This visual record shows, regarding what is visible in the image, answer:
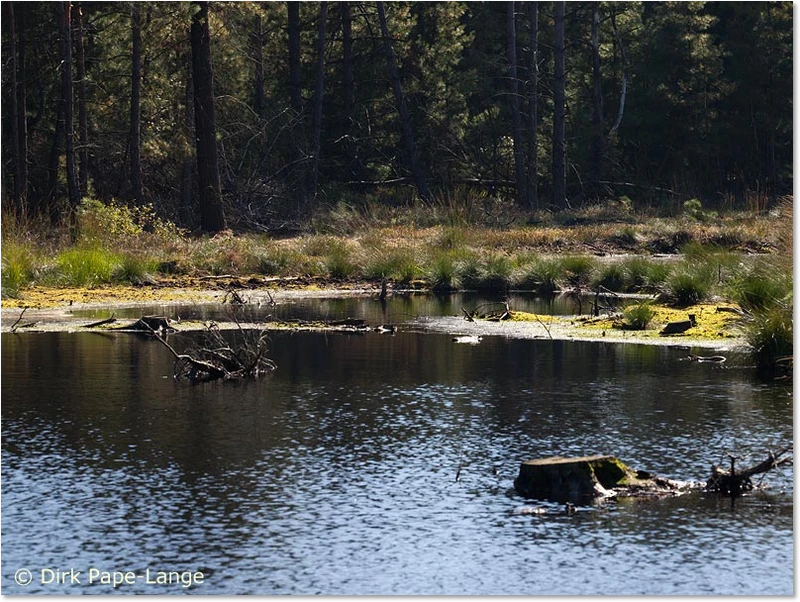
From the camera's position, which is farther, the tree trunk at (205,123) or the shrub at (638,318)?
the tree trunk at (205,123)

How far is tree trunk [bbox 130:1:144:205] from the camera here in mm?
35406

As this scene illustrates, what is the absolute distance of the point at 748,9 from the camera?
53.8 meters

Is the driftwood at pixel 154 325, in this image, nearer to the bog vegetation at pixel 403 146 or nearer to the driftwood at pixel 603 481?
the bog vegetation at pixel 403 146

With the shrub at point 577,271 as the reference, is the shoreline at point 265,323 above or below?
below

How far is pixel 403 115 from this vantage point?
45.2m

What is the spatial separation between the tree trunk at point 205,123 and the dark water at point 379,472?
56.5ft

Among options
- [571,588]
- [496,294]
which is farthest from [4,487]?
[496,294]

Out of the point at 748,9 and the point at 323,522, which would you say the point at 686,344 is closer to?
the point at 323,522

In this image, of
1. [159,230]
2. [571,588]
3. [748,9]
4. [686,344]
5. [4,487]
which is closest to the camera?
[571,588]

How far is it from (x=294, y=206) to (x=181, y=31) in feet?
26.1

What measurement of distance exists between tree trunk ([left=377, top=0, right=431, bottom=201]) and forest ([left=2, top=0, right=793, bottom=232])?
0.30ft

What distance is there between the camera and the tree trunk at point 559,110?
42.7m

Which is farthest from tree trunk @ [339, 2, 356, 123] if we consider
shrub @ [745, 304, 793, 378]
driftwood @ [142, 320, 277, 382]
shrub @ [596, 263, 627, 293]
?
shrub @ [745, 304, 793, 378]

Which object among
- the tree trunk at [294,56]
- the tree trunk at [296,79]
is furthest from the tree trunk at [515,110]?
the tree trunk at [294,56]
